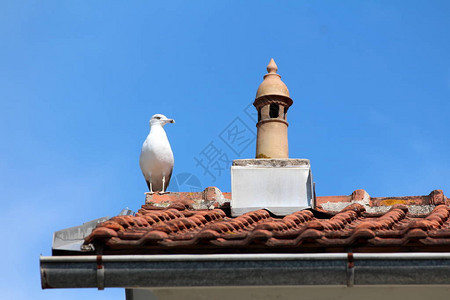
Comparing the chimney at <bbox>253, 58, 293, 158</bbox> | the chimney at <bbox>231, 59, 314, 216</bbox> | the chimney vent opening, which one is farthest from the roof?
the chimney vent opening

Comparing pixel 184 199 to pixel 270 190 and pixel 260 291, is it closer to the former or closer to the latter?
pixel 270 190

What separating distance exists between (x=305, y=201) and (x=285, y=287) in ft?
5.50

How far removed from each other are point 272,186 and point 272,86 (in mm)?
1740

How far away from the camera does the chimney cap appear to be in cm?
782

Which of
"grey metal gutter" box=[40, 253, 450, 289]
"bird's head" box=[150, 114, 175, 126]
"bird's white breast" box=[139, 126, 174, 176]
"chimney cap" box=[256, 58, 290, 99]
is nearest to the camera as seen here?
"grey metal gutter" box=[40, 253, 450, 289]

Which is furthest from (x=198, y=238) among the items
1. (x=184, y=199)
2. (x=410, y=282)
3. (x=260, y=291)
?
(x=184, y=199)

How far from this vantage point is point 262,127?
7.80 meters

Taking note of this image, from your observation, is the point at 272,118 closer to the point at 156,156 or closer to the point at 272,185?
the point at 156,156

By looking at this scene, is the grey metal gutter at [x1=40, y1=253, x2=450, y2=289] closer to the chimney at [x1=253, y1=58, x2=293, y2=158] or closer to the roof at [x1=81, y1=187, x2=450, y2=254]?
the roof at [x1=81, y1=187, x2=450, y2=254]

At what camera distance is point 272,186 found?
21.2 feet

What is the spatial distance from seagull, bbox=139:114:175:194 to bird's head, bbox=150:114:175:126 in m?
0.23

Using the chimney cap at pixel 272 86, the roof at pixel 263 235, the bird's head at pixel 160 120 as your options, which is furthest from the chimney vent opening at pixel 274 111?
the roof at pixel 263 235

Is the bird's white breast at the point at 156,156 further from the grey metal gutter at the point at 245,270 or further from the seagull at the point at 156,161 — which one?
the grey metal gutter at the point at 245,270

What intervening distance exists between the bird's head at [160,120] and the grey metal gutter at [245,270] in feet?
11.6
